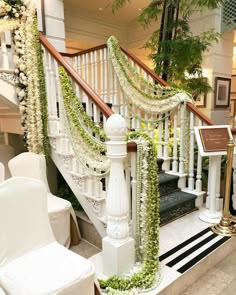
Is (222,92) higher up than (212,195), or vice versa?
(222,92)

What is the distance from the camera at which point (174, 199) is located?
117 inches

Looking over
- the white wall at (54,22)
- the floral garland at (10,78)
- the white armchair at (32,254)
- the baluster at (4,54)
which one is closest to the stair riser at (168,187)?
the white armchair at (32,254)

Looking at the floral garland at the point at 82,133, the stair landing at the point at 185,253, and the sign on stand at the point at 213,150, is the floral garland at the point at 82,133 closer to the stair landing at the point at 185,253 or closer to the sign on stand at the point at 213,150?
the stair landing at the point at 185,253

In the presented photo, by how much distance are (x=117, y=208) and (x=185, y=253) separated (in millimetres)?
862

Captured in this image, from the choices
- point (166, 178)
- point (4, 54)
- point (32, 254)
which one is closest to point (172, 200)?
point (166, 178)

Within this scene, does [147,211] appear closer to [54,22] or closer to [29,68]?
[29,68]

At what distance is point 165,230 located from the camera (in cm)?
261

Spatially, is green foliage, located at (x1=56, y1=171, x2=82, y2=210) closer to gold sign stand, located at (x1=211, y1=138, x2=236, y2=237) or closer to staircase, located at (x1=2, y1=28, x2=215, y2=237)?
staircase, located at (x1=2, y1=28, x2=215, y2=237)

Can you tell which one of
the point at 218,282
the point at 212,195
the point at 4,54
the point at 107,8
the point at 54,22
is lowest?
the point at 218,282

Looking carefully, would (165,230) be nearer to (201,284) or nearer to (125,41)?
(201,284)

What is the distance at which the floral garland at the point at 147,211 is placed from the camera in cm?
187

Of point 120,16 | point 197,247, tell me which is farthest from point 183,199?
point 120,16

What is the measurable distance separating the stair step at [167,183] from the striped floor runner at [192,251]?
26.6 inches

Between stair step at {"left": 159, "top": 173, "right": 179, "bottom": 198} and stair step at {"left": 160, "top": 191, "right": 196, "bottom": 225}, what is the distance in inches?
2.2
